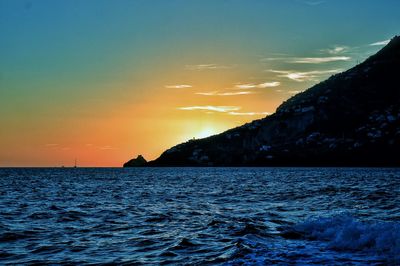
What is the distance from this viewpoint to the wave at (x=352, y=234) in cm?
1762

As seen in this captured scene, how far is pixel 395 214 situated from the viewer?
1113 inches

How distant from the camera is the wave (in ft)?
57.8

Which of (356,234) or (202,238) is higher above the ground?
(356,234)

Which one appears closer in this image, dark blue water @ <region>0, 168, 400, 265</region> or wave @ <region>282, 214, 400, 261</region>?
dark blue water @ <region>0, 168, 400, 265</region>

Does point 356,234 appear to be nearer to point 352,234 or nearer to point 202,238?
point 352,234

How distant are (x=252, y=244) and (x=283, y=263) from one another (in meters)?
3.83

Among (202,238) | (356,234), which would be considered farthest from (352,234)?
(202,238)

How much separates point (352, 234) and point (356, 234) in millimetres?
181

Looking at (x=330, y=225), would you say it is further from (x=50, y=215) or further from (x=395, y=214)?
(x=50, y=215)

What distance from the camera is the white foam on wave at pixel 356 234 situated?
57.8 feet

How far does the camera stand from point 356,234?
20.0m

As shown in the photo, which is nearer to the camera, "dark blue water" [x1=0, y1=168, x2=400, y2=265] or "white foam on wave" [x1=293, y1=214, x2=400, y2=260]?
"dark blue water" [x1=0, y1=168, x2=400, y2=265]

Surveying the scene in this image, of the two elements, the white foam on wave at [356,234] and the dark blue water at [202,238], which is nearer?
the dark blue water at [202,238]

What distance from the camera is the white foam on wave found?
1761cm
